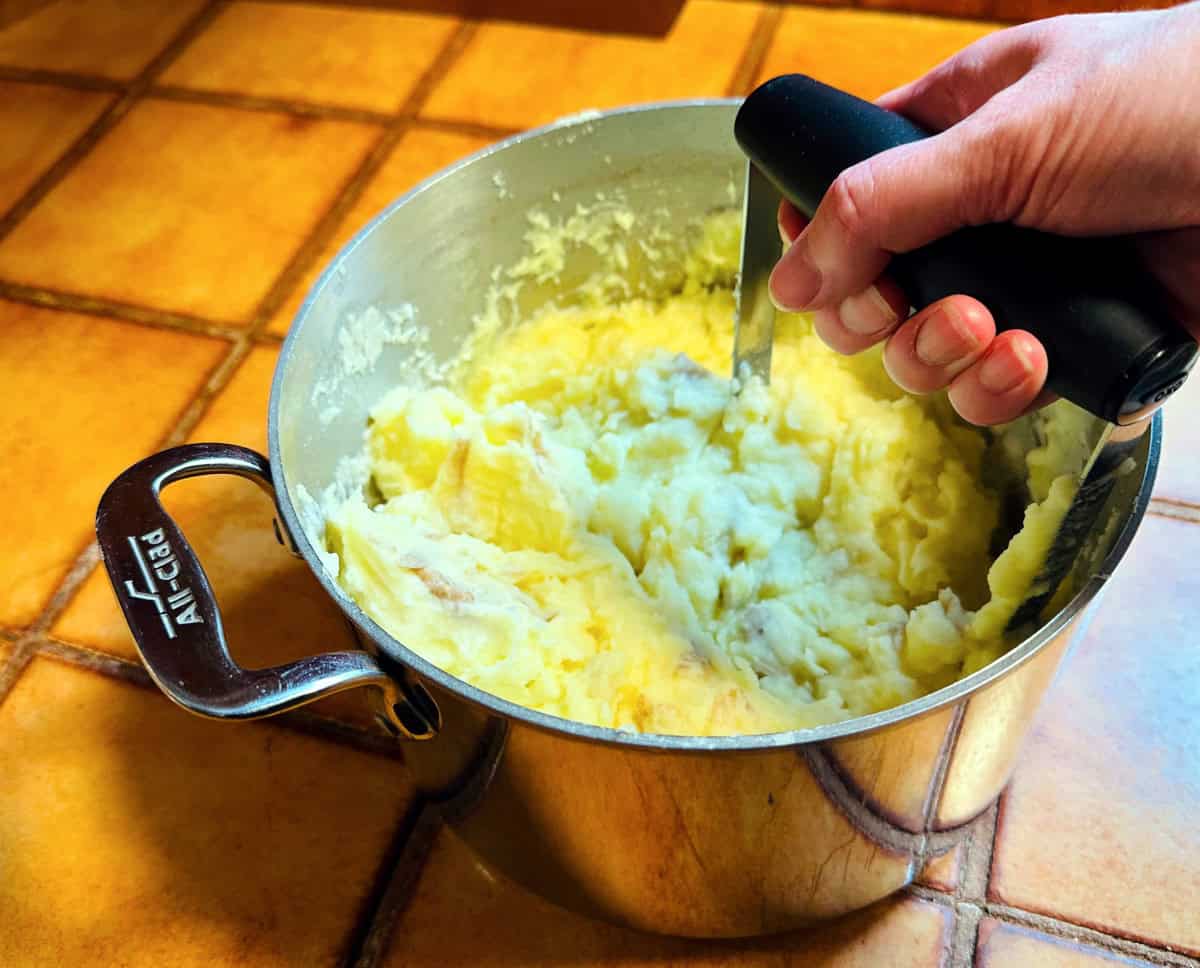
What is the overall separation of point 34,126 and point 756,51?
2.50 feet

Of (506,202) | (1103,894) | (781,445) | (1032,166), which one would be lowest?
(1103,894)

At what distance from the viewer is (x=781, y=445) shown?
2.28 ft

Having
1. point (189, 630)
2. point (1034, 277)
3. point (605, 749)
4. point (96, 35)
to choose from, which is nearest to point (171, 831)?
point (189, 630)

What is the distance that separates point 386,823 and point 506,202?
0.42 meters

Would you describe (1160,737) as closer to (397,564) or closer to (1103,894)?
(1103,894)

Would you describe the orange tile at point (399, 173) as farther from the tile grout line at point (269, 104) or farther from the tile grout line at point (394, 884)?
the tile grout line at point (394, 884)

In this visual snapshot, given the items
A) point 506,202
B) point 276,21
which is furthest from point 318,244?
point 276,21

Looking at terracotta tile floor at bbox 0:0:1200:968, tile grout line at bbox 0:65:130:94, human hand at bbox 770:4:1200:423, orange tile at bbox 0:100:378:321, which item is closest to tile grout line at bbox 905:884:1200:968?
terracotta tile floor at bbox 0:0:1200:968

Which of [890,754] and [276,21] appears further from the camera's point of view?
[276,21]

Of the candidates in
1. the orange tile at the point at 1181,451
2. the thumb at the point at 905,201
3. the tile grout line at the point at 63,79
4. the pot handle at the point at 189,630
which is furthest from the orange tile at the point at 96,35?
the orange tile at the point at 1181,451

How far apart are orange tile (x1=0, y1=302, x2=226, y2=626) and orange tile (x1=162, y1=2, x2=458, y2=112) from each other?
349 millimetres

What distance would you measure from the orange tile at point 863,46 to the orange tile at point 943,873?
72cm

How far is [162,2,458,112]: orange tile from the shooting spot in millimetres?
1095

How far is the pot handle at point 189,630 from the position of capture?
1.39ft
